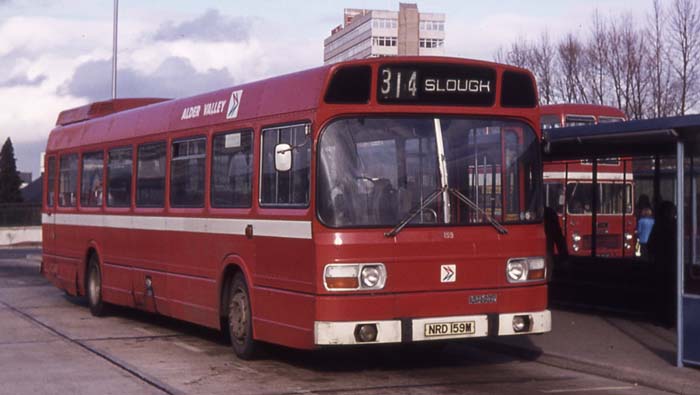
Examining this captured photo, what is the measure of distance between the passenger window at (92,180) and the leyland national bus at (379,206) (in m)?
5.34

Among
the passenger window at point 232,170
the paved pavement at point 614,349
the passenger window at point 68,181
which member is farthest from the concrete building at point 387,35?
the passenger window at point 232,170

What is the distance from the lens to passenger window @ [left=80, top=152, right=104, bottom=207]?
19344 mm

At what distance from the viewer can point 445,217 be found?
12.2m

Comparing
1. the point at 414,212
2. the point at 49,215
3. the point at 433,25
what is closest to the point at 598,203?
the point at 414,212

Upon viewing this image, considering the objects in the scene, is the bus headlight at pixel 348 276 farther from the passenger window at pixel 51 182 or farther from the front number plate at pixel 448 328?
the passenger window at pixel 51 182

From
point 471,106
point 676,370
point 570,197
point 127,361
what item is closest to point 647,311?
point 570,197

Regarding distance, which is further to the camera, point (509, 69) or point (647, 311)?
point (647, 311)

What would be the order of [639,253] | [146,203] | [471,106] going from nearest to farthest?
[471,106] < [146,203] < [639,253]

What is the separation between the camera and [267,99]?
13.3m

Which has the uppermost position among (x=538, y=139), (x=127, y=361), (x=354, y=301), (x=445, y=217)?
(x=538, y=139)

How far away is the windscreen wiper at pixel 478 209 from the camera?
12.2 m

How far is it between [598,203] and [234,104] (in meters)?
7.34

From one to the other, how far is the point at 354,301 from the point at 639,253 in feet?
26.1

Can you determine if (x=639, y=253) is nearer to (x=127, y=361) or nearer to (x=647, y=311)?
(x=647, y=311)
